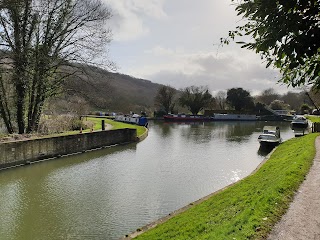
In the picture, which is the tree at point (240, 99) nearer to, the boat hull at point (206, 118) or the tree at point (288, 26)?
the boat hull at point (206, 118)

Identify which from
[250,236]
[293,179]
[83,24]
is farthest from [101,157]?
[250,236]

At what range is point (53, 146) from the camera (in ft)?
67.5

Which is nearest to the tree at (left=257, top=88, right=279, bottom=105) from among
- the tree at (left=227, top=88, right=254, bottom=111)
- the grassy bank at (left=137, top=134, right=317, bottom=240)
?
the tree at (left=227, top=88, right=254, bottom=111)

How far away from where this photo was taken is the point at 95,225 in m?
9.82

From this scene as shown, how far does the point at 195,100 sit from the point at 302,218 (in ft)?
228

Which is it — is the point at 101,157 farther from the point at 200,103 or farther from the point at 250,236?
the point at 200,103

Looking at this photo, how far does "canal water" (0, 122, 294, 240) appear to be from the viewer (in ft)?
32.3

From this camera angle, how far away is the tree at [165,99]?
75.1 metres

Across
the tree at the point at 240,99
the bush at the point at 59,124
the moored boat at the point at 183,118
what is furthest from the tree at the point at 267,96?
the bush at the point at 59,124

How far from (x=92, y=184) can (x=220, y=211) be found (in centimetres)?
758

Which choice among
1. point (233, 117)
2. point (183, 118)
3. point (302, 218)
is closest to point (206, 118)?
point (183, 118)

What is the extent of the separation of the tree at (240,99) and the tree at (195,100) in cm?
531

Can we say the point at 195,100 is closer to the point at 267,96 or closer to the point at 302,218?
the point at 267,96

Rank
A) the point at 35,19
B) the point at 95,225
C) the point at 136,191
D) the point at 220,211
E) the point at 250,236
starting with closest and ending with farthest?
1. the point at 250,236
2. the point at 220,211
3. the point at 95,225
4. the point at 136,191
5. the point at 35,19
